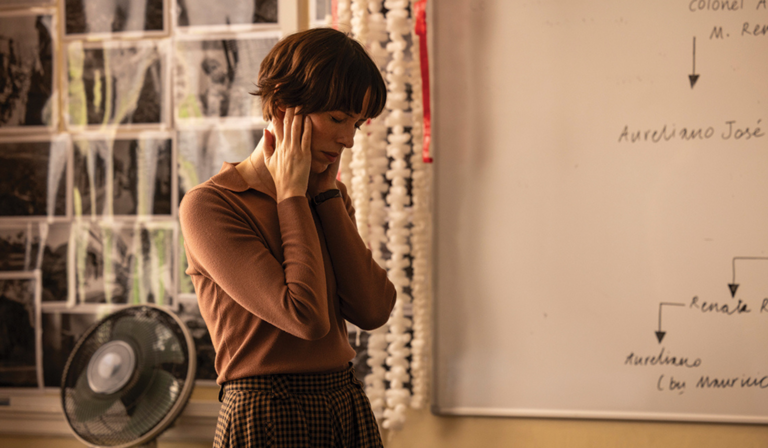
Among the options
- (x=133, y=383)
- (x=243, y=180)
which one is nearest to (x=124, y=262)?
(x=133, y=383)

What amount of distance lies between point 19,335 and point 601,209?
1.70m

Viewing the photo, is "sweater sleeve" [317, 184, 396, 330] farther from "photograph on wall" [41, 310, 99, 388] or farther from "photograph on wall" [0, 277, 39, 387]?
"photograph on wall" [0, 277, 39, 387]

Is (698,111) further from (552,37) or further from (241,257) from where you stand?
(241,257)

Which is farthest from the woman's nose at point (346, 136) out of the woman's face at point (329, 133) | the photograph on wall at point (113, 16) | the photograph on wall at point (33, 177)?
the photograph on wall at point (33, 177)

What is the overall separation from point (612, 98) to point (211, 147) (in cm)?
110

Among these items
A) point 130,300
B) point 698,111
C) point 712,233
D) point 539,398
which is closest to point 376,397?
point 539,398

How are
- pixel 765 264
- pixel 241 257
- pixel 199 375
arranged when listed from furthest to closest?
pixel 199 375 → pixel 765 264 → pixel 241 257

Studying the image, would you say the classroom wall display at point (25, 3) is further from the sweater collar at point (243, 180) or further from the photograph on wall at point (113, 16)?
the sweater collar at point (243, 180)

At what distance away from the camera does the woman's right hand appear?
0.80 m

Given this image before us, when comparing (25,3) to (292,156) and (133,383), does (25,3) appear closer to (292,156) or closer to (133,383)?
(133,383)

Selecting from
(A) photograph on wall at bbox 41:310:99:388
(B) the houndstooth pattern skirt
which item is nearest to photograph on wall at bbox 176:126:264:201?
(A) photograph on wall at bbox 41:310:99:388

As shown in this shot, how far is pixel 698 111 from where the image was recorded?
1.40 m

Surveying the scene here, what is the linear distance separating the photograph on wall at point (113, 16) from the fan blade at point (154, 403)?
98 cm

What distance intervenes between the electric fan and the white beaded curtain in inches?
19.0
